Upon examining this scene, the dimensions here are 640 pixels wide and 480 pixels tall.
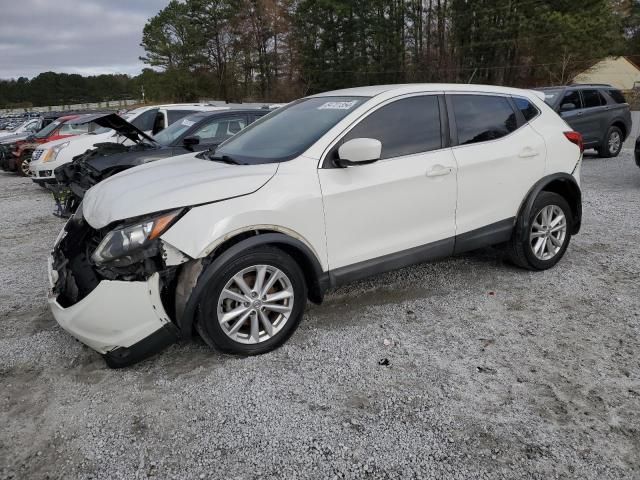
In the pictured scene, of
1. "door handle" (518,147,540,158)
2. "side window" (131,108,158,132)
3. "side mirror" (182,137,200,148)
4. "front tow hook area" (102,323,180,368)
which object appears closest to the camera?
"front tow hook area" (102,323,180,368)

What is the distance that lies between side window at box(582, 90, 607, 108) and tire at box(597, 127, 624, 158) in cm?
77

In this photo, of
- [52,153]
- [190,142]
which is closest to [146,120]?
[52,153]

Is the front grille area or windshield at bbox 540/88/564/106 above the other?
windshield at bbox 540/88/564/106

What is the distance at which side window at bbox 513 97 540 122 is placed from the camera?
452cm

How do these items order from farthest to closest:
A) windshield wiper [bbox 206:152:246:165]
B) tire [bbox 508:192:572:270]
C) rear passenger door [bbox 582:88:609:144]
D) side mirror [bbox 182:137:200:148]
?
rear passenger door [bbox 582:88:609:144] < side mirror [bbox 182:137:200:148] < tire [bbox 508:192:572:270] < windshield wiper [bbox 206:152:246:165]

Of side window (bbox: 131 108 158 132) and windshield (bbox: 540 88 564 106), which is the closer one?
side window (bbox: 131 108 158 132)

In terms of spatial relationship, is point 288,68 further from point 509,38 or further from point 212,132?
point 212,132

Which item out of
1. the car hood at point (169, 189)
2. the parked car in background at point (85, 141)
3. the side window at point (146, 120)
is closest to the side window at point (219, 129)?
the parked car in background at point (85, 141)

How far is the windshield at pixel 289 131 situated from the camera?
3.53 metres

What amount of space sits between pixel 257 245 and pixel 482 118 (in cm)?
235

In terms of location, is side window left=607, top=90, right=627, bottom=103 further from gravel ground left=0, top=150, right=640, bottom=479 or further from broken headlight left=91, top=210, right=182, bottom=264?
broken headlight left=91, top=210, right=182, bottom=264

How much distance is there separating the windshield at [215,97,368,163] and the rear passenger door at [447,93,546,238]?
37.8 inches

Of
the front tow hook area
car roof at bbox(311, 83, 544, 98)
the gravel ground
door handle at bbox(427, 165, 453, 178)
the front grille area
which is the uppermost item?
car roof at bbox(311, 83, 544, 98)

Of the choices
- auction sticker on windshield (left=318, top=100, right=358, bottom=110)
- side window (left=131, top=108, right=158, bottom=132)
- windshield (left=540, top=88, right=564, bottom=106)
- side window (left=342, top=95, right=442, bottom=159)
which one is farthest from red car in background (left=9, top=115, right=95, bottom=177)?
side window (left=342, top=95, right=442, bottom=159)
